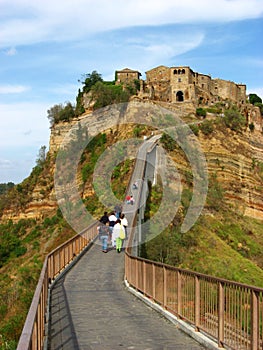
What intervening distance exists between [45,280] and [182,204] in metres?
28.4

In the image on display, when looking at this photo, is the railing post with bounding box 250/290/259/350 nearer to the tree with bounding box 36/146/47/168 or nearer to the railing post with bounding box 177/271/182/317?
the railing post with bounding box 177/271/182/317

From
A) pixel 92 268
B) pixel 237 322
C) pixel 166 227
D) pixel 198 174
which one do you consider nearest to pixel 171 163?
pixel 198 174

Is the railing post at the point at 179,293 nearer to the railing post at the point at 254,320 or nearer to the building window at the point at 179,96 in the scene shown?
the railing post at the point at 254,320

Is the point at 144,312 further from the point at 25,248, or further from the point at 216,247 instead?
the point at 25,248

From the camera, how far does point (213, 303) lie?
9.52 meters

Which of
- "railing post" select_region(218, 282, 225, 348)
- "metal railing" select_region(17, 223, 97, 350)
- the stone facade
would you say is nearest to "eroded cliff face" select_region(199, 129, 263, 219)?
the stone facade

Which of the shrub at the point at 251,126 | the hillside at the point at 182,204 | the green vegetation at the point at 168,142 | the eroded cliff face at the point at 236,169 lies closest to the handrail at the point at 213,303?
the hillside at the point at 182,204

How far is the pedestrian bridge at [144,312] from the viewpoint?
328 inches

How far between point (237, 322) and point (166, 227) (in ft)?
83.8

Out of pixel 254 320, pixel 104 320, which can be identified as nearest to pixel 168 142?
pixel 104 320

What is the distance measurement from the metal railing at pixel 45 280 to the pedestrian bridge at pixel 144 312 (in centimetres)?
2

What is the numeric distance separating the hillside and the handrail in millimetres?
9324

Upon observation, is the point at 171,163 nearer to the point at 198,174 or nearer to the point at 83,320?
the point at 198,174

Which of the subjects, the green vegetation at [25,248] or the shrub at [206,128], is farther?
the shrub at [206,128]
